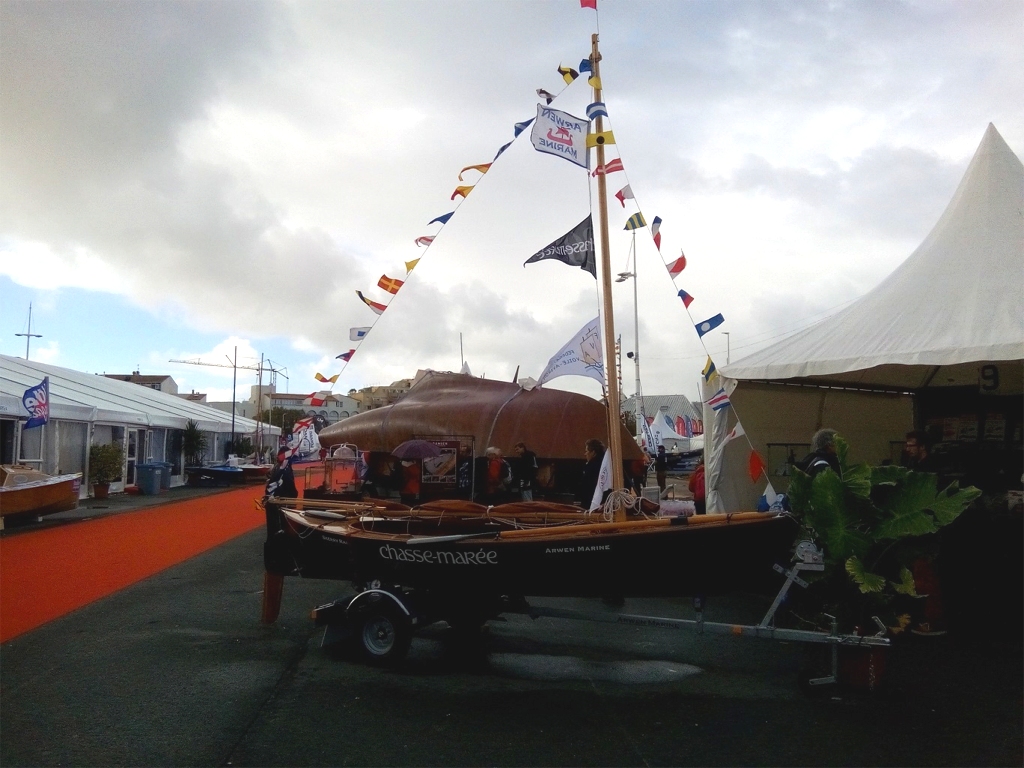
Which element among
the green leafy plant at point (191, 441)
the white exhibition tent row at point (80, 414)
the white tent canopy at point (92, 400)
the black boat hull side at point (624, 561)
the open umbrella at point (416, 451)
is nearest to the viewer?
the black boat hull side at point (624, 561)

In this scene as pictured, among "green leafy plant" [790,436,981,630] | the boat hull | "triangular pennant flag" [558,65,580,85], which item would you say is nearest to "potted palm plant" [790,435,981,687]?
"green leafy plant" [790,436,981,630]

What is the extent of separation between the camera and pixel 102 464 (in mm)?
21859

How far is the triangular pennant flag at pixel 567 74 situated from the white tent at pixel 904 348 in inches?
143

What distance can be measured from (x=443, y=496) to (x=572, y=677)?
9.15m

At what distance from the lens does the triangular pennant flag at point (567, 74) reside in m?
7.54

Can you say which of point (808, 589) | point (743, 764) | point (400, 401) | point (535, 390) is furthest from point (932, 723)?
point (400, 401)

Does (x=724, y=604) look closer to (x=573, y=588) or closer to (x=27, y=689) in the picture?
(x=573, y=588)

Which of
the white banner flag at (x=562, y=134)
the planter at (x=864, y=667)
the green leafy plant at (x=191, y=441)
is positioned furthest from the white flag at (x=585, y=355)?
the green leafy plant at (x=191, y=441)

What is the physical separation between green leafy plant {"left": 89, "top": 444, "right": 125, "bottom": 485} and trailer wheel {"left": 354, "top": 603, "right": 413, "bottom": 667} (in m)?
18.8

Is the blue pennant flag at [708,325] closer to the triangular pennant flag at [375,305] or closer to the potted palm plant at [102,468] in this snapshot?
the triangular pennant flag at [375,305]

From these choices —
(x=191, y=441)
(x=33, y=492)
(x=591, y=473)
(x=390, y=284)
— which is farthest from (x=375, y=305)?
(x=191, y=441)

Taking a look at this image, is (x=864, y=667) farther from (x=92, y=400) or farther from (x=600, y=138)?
(x=92, y=400)

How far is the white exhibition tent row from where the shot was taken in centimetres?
1770

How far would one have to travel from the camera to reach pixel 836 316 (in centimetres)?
920
